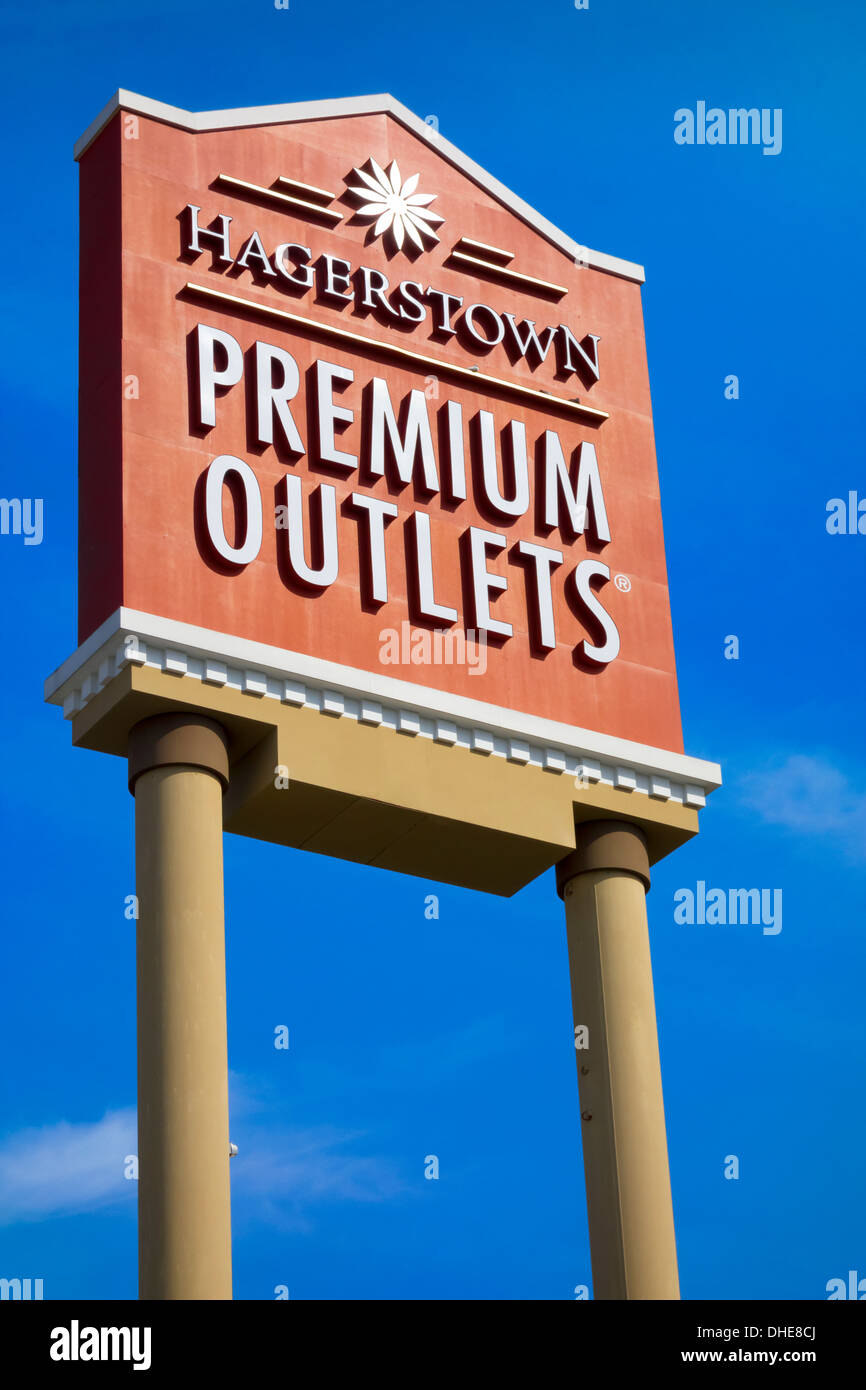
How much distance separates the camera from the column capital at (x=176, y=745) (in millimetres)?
26859

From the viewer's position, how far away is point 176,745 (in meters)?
26.9

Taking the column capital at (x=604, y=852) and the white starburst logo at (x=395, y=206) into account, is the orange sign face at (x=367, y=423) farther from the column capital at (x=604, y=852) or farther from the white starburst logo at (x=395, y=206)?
the column capital at (x=604, y=852)

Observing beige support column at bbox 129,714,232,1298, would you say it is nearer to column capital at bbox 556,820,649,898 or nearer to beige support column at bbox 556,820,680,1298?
column capital at bbox 556,820,649,898

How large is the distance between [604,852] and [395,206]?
26.7 feet

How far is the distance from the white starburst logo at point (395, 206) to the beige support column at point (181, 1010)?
722 centimetres

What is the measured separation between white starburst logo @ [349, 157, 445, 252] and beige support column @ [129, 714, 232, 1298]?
7215 mm

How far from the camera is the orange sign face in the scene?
92.1ft

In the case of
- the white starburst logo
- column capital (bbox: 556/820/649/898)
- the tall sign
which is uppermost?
the white starburst logo

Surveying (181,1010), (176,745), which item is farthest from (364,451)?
(181,1010)

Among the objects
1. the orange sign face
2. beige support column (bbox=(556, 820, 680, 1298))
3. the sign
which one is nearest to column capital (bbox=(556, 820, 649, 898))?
beige support column (bbox=(556, 820, 680, 1298))
